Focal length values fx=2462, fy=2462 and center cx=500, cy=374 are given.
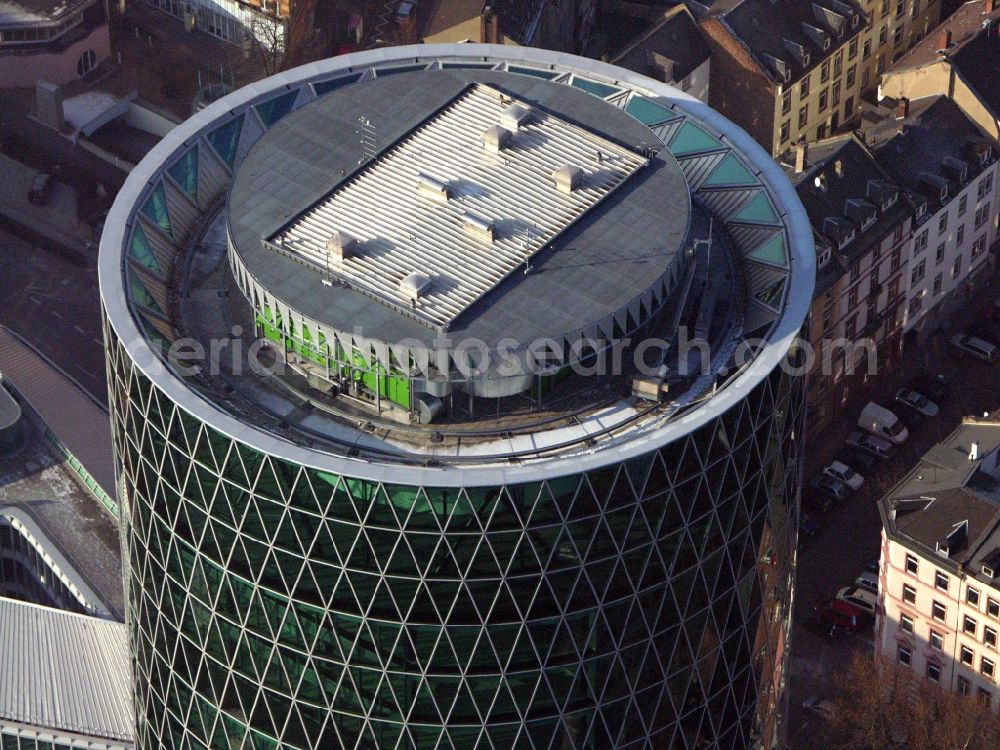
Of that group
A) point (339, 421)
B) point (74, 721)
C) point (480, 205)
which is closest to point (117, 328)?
point (339, 421)

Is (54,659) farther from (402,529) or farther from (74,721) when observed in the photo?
(402,529)

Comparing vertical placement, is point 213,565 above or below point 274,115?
below

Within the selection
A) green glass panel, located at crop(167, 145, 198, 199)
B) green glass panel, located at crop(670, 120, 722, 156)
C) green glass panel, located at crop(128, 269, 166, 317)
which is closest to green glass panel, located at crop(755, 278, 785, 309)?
green glass panel, located at crop(670, 120, 722, 156)

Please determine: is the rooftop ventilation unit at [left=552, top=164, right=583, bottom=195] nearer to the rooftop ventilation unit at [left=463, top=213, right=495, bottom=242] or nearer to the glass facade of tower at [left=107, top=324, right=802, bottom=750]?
the rooftop ventilation unit at [left=463, top=213, right=495, bottom=242]

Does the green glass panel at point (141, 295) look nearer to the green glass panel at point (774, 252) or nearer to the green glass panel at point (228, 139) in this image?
the green glass panel at point (228, 139)

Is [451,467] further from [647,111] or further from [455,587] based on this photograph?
[647,111]

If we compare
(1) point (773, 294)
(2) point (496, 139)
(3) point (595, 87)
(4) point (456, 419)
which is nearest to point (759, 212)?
(1) point (773, 294)
